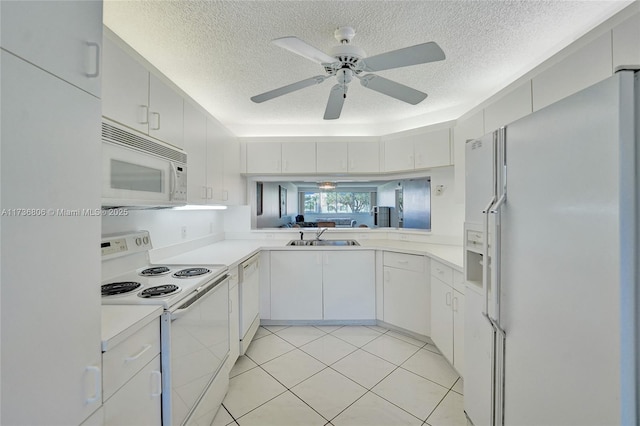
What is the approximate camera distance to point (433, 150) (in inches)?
115

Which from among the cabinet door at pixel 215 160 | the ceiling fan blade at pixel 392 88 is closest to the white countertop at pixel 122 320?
the cabinet door at pixel 215 160

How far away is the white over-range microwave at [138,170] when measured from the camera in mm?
1176

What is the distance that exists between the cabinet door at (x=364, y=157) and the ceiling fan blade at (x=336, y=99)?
1.09 metres

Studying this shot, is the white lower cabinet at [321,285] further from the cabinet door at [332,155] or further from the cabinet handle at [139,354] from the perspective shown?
the cabinet handle at [139,354]

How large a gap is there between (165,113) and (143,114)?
256 mm

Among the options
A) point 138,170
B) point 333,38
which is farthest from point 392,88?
point 138,170

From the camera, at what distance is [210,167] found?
7.88ft

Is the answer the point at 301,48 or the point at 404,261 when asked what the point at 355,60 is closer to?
the point at 301,48

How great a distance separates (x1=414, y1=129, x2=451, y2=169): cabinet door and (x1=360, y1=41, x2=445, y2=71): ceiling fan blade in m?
1.61

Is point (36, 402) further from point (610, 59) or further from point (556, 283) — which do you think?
point (610, 59)

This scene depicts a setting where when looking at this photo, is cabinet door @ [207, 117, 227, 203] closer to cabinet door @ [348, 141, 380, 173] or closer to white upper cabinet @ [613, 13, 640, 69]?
cabinet door @ [348, 141, 380, 173]

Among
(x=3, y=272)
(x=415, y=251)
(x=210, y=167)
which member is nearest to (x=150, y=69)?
(x=210, y=167)

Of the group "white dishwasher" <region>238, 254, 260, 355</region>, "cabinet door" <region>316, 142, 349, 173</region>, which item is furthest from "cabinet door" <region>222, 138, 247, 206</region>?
"cabinet door" <region>316, 142, 349, 173</region>

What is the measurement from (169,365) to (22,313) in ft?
A: 2.49
